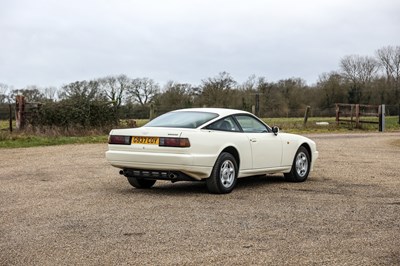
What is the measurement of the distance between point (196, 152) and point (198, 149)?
0.06m

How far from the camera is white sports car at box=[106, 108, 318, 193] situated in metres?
8.72

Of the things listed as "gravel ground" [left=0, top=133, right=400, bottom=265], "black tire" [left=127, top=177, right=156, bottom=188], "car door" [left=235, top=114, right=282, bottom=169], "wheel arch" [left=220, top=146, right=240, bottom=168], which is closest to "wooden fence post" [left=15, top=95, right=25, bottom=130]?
"gravel ground" [left=0, top=133, right=400, bottom=265]

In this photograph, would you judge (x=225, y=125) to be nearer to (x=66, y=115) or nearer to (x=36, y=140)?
(x=36, y=140)

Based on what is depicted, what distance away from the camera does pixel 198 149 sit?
8.74 m

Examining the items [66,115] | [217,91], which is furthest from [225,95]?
[66,115]

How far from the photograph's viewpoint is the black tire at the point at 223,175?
29.4ft

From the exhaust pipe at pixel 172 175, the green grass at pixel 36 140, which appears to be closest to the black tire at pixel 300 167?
the exhaust pipe at pixel 172 175

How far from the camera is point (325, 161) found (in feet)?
49.3

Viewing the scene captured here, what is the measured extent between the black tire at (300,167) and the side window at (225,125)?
1.65 metres

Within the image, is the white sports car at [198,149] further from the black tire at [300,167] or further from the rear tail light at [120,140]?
the black tire at [300,167]

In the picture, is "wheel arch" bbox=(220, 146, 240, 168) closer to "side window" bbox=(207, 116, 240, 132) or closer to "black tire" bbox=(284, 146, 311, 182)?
"side window" bbox=(207, 116, 240, 132)

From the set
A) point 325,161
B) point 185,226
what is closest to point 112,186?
point 185,226

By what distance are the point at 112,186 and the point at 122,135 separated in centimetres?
135

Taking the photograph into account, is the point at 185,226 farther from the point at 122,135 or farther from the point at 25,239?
the point at 122,135
